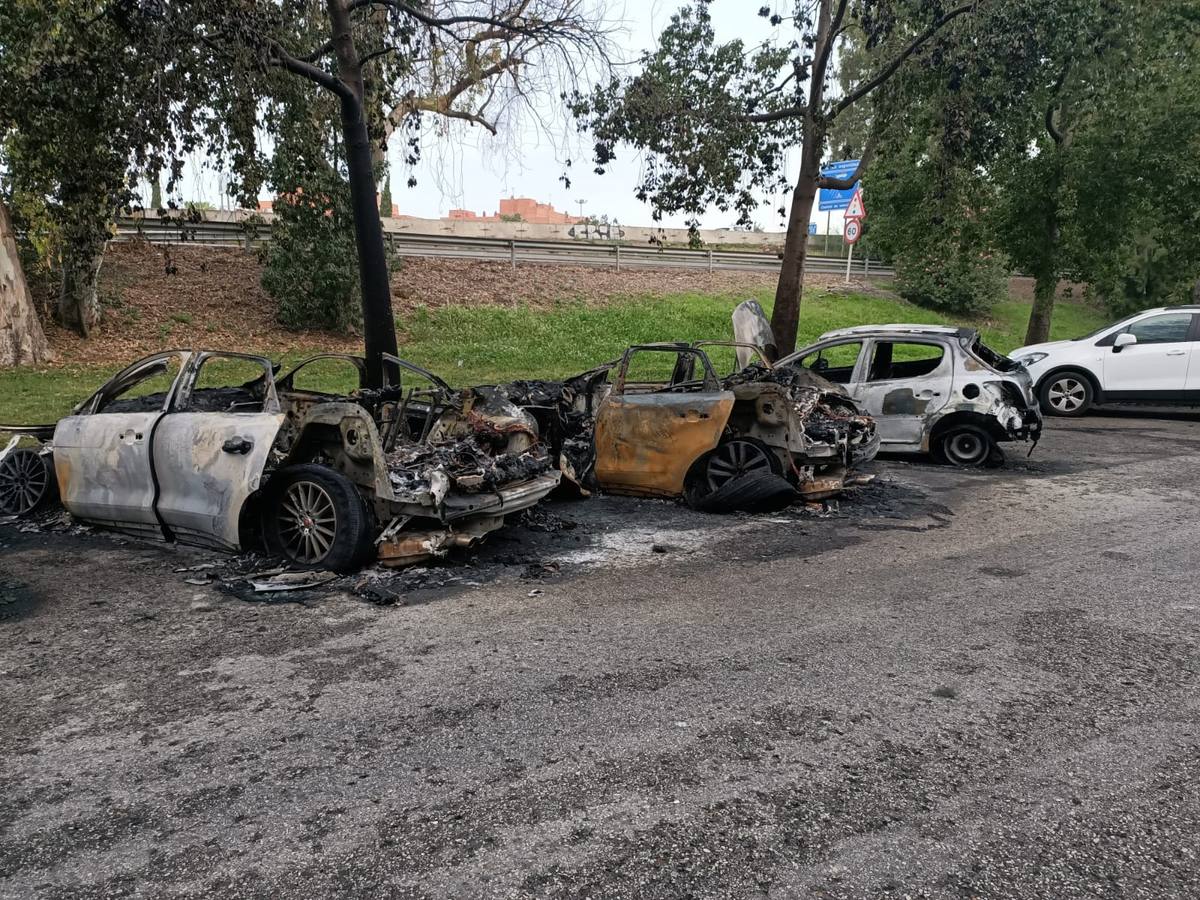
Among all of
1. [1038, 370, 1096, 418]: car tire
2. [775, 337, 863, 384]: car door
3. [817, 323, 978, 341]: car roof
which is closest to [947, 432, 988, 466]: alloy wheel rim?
[817, 323, 978, 341]: car roof

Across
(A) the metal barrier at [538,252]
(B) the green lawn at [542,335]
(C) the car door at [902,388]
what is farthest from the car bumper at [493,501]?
(A) the metal barrier at [538,252]

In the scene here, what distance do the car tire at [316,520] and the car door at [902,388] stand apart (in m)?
6.09

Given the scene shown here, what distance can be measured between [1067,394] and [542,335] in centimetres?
1112

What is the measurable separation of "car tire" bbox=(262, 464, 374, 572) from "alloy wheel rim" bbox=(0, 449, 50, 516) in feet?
9.30

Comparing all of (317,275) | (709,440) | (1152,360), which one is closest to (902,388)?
(709,440)

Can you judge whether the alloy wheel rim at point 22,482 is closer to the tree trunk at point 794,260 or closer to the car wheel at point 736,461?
the car wheel at point 736,461

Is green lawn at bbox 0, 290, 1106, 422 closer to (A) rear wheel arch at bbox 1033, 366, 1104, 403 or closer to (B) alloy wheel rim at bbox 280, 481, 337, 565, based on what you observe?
(B) alloy wheel rim at bbox 280, 481, 337, 565

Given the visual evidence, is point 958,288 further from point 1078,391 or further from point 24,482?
point 24,482

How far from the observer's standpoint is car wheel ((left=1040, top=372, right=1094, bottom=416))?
1327 cm

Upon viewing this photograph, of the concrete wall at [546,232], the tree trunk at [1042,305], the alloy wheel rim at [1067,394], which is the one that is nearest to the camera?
the alloy wheel rim at [1067,394]

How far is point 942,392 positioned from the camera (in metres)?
9.58

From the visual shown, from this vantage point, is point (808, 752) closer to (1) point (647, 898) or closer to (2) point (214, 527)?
(1) point (647, 898)

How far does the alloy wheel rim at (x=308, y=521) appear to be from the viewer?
577 centimetres

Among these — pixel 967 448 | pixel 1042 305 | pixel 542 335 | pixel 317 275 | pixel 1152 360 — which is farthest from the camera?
pixel 542 335
